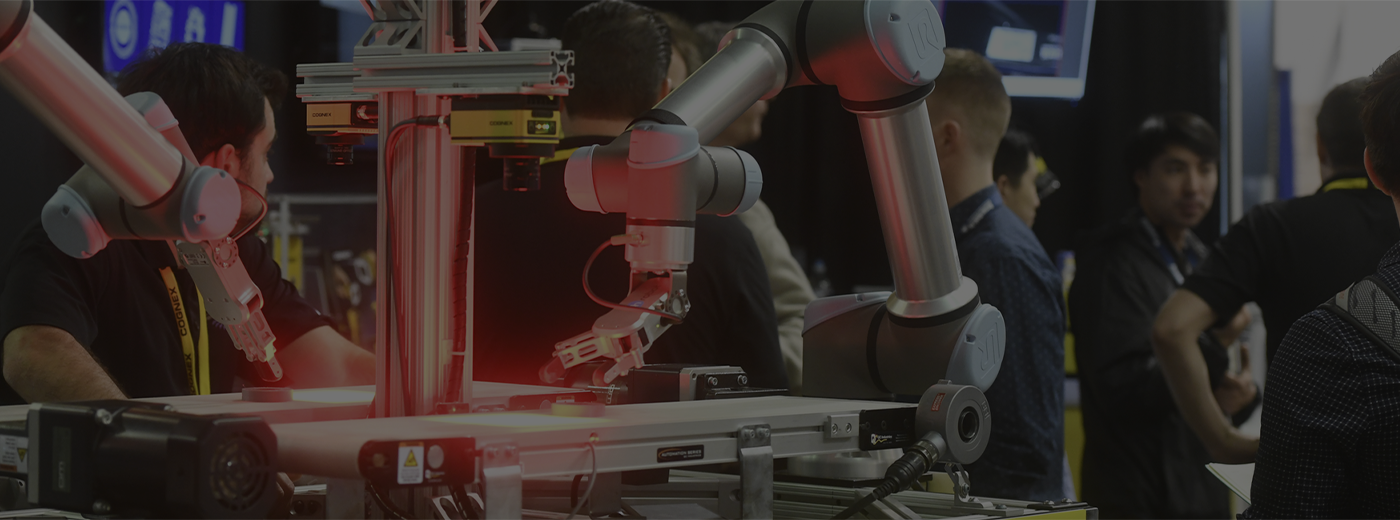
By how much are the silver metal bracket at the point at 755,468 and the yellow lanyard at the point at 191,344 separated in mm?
1270

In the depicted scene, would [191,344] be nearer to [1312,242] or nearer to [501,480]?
[501,480]

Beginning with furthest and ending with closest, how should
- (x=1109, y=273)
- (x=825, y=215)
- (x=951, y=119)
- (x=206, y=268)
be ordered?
(x=825, y=215) → (x=1109, y=273) → (x=951, y=119) → (x=206, y=268)

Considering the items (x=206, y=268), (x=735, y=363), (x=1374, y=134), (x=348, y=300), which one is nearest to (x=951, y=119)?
(x=735, y=363)

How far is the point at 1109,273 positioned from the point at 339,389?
123 inches

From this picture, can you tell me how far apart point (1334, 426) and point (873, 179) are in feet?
2.07

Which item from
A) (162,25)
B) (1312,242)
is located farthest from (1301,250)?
(162,25)

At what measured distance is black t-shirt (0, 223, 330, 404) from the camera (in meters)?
2.12

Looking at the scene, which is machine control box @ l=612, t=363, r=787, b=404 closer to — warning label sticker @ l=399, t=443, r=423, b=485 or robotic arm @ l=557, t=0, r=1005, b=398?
robotic arm @ l=557, t=0, r=1005, b=398

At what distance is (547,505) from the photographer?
1.69 metres

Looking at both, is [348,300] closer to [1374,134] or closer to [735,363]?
[735,363]

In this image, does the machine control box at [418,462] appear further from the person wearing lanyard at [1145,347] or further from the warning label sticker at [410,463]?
the person wearing lanyard at [1145,347]

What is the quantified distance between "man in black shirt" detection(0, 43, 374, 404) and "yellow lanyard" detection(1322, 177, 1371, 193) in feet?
7.49

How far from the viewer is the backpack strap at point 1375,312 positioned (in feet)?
5.34

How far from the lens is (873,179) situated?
66.8 inches
